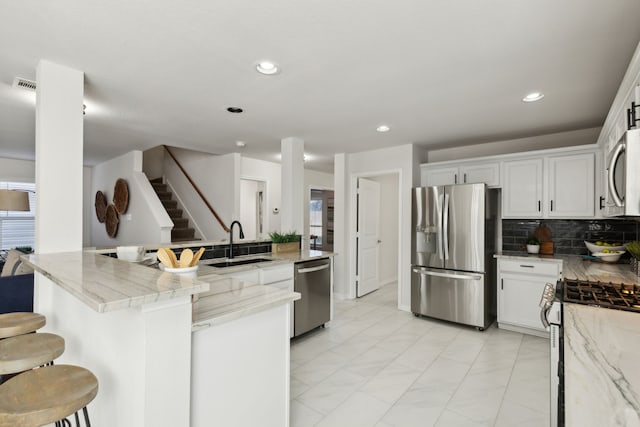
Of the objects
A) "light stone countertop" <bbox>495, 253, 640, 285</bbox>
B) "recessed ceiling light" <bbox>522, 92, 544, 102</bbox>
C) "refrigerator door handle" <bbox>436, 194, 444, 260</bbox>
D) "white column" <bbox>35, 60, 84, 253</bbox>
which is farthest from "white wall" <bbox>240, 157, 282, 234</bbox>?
"recessed ceiling light" <bbox>522, 92, 544, 102</bbox>

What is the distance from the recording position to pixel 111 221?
6.02 metres

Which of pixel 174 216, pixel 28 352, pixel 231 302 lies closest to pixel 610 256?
pixel 231 302

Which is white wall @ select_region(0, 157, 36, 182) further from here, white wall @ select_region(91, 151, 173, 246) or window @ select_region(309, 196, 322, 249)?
window @ select_region(309, 196, 322, 249)

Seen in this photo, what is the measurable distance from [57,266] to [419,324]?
3632 mm

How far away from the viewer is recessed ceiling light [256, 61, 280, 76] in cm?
218

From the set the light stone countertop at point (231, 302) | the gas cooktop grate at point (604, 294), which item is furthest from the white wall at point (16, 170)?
the gas cooktop grate at point (604, 294)

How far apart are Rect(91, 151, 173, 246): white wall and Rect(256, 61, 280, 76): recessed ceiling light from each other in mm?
3331

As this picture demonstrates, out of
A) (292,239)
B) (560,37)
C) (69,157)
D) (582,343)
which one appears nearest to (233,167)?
(292,239)

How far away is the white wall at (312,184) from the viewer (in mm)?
6879

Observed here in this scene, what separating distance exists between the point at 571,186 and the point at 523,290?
128 centimetres

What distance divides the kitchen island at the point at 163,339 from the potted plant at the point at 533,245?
339cm

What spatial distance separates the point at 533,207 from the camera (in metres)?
3.78

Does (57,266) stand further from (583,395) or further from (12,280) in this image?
(583,395)

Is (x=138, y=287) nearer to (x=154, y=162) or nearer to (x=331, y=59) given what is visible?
(x=331, y=59)
